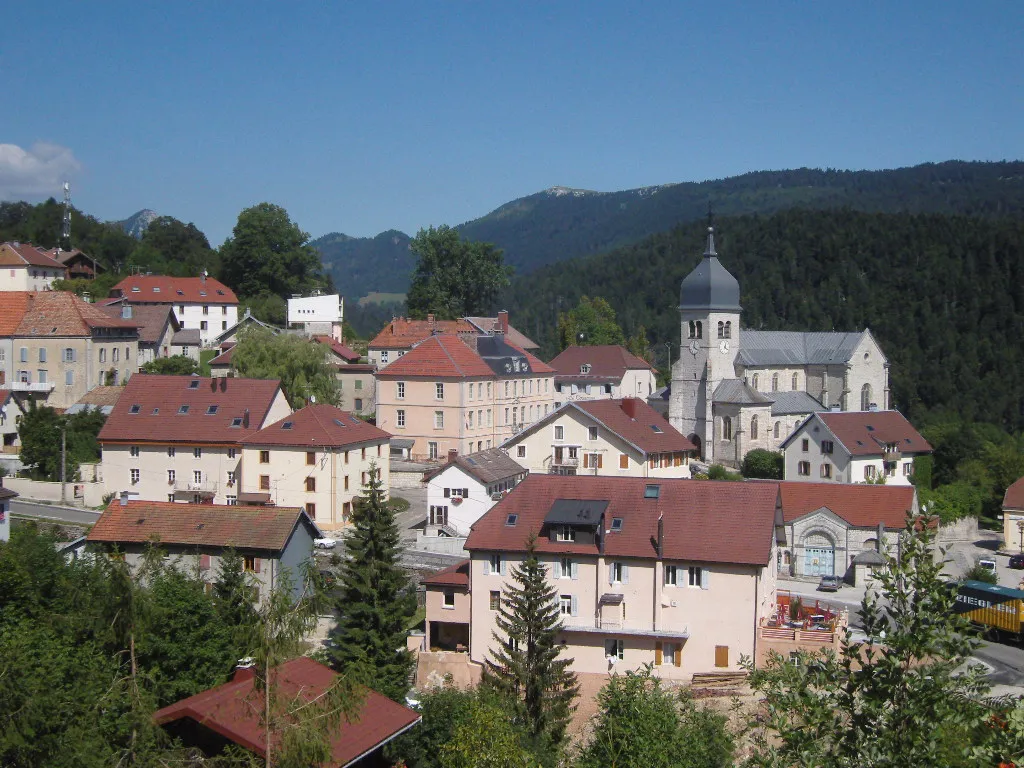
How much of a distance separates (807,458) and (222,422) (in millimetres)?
30640

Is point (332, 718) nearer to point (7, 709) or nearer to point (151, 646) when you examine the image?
point (7, 709)

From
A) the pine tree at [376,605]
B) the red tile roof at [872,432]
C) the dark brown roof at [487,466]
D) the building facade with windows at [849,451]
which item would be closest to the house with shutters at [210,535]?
the pine tree at [376,605]

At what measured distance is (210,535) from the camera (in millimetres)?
37562

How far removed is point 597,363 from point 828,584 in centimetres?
4365

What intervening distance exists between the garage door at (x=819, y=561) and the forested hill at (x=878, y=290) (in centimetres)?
5963

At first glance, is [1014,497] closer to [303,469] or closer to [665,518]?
[665,518]

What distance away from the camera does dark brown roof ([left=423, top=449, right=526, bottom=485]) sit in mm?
48156

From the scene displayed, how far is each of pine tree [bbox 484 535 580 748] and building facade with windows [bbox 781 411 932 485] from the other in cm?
3256

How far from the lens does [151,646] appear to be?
25.9m

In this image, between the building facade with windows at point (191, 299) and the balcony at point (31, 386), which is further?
the building facade with windows at point (191, 299)

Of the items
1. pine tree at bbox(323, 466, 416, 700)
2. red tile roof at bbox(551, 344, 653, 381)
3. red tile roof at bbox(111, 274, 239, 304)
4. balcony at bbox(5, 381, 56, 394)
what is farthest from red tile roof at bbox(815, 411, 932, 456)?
red tile roof at bbox(111, 274, 239, 304)

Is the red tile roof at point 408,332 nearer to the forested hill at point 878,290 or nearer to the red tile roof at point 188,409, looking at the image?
the red tile roof at point 188,409

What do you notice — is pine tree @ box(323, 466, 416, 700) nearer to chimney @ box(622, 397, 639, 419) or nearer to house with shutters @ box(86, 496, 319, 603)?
house with shutters @ box(86, 496, 319, 603)

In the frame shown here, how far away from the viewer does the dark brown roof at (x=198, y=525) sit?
37.2 m
